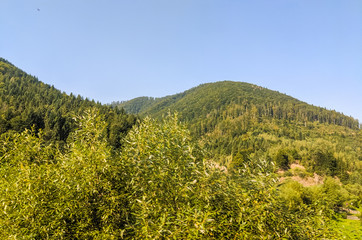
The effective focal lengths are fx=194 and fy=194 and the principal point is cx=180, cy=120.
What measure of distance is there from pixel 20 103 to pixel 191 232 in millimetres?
180874

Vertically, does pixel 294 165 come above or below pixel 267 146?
below

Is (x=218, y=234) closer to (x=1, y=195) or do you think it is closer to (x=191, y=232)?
(x=191, y=232)

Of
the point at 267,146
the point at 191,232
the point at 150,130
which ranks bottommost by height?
the point at 191,232

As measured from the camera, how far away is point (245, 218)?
8.88 metres

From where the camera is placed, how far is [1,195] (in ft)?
32.1

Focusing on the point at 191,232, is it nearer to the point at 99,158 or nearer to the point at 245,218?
the point at 245,218

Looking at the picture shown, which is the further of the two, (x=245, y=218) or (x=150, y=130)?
(x=150, y=130)

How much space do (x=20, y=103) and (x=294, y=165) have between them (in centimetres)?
21984

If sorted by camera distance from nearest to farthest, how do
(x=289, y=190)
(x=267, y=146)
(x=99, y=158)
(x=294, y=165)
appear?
(x=99, y=158), (x=289, y=190), (x=294, y=165), (x=267, y=146)

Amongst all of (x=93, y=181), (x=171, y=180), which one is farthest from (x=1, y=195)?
(x=171, y=180)

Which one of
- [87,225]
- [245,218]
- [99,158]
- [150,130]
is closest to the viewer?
[245,218]

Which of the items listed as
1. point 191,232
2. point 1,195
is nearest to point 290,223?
point 191,232

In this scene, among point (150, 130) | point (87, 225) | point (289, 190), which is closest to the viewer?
point (87, 225)

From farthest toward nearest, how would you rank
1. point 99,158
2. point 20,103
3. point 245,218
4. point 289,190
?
point 20,103 < point 289,190 < point 99,158 < point 245,218
